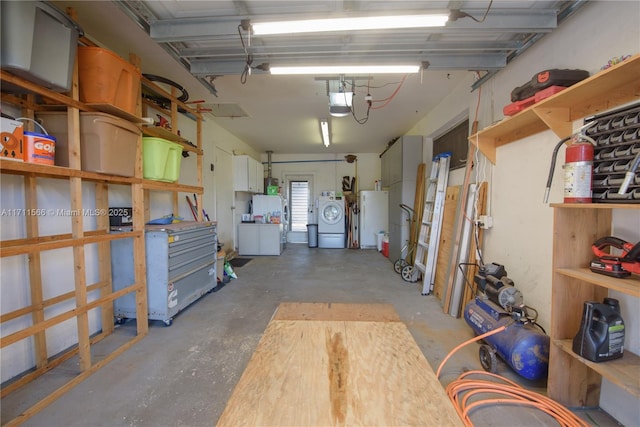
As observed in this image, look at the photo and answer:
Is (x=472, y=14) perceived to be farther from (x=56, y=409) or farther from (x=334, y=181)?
(x=334, y=181)

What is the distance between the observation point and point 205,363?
6.55ft

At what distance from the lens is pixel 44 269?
6.43 feet

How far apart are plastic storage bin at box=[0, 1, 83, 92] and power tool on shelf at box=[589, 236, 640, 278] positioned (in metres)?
3.32

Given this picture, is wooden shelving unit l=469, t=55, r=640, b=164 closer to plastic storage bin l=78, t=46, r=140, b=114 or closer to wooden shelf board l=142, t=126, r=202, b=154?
plastic storage bin l=78, t=46, r=140, b=114

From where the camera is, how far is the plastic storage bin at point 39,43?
1.33 meters

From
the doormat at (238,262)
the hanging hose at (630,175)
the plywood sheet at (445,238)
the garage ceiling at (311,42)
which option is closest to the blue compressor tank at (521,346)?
the hanging hose at (630,175)

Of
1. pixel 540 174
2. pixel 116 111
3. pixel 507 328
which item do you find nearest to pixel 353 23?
pixel 540 174

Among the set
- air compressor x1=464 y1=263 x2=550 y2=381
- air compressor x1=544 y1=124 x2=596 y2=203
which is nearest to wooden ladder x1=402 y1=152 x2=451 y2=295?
air compressor x1=464 y1=263 x2=550 y2=381

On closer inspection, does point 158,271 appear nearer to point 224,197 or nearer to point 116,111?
point 116,111

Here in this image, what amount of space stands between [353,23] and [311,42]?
0.61 metres

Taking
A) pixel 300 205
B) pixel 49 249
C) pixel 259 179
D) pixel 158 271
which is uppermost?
pixel 259 179

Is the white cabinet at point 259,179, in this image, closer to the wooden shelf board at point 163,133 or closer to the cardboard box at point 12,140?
the wooden shelf board at point 163,133

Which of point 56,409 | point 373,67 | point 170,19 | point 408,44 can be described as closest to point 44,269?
point 56,409

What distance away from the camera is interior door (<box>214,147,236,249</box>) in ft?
16.7
